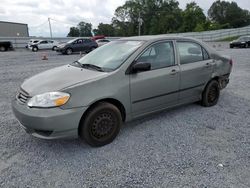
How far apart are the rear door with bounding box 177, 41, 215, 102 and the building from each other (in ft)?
149

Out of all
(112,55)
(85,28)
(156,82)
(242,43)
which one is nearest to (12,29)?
(242,43)

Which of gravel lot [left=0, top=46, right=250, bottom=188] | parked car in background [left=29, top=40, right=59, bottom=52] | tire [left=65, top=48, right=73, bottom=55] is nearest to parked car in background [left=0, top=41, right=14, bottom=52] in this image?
parked car in background [left=29, top=40, right=59, bottom=52]

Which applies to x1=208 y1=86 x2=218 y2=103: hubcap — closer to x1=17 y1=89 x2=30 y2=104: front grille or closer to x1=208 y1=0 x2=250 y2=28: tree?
x1=17 y1=89 x2=30 y2=104: front grille

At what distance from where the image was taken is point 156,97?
3.63 meters

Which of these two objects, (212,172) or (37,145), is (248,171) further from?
(37,145)

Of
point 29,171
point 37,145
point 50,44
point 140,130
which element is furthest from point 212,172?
point 50,44

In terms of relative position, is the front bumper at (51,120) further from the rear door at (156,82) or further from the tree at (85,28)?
the tree at (85,28)

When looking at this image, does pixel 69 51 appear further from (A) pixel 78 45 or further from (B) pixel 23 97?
(B) pixel 23 97

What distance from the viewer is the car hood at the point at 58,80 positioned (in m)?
2.88

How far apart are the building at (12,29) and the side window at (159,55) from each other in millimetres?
45441

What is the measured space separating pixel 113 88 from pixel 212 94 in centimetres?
263

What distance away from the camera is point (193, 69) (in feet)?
13.5

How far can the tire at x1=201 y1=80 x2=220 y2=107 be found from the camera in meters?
4.53

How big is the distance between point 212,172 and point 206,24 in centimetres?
6760
